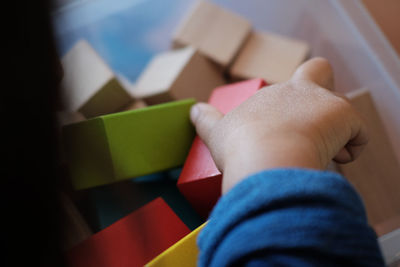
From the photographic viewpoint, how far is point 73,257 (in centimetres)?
49

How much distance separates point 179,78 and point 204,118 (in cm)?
26

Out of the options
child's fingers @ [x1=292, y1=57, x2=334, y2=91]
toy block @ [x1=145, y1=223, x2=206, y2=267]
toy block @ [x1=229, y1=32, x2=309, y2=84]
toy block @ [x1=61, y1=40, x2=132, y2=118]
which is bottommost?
toy block @ [x1=61, y1=40, x2=132, y2=118]

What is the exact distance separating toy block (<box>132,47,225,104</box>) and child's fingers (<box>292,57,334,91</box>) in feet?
0.99

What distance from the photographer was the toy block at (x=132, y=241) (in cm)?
49

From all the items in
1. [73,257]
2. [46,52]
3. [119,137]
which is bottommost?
[73,257]

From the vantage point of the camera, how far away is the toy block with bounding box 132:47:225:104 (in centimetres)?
75

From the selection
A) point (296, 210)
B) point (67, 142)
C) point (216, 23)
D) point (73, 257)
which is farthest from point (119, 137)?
point (216, 23)

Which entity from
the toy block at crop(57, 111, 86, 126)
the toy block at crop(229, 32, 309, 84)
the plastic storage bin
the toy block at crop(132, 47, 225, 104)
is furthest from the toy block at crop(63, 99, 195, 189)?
the plastic storage bin

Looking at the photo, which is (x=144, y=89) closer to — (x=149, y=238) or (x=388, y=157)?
(x=149, y=238)

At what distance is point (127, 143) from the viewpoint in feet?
1.85

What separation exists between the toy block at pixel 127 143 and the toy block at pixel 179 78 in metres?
0.17

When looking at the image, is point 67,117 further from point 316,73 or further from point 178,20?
point 178,20

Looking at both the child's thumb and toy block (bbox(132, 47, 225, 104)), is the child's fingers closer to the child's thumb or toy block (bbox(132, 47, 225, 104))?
the child's thumb

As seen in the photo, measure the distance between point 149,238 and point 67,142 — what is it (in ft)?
0.60
